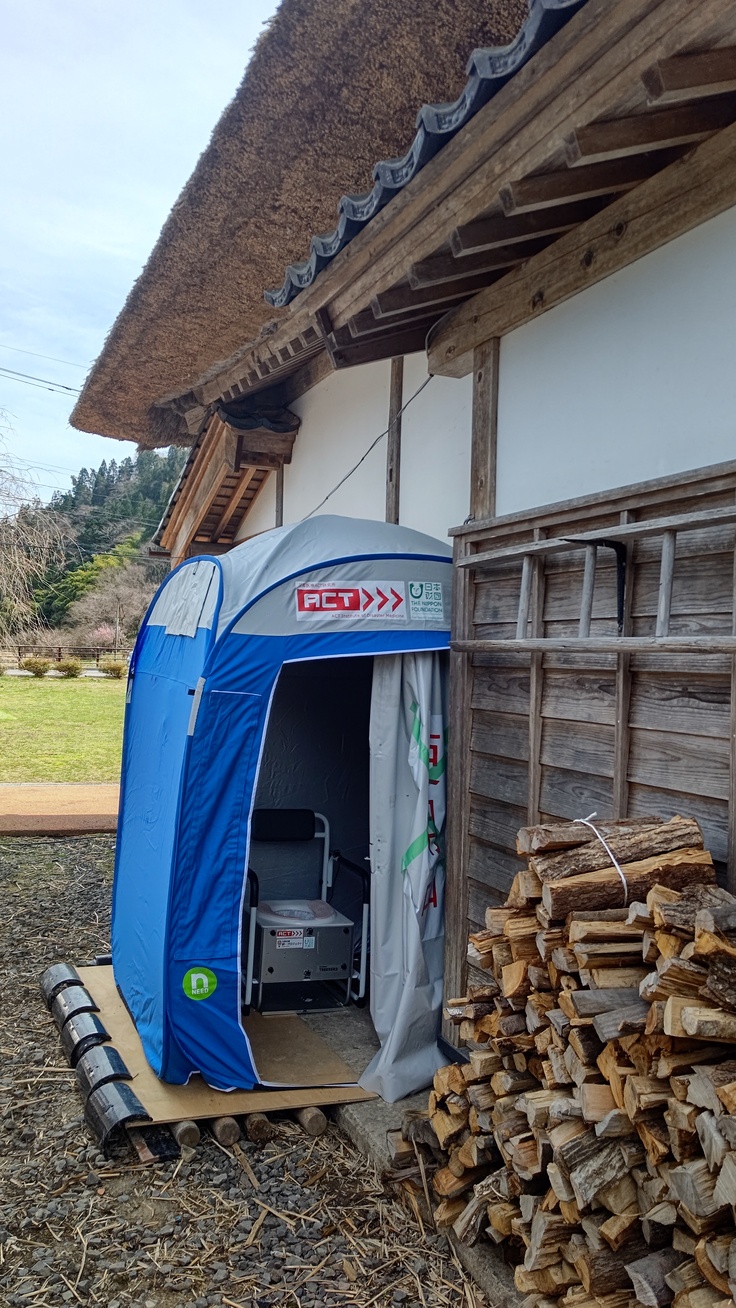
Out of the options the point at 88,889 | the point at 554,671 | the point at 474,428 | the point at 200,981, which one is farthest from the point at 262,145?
the point at 88,889

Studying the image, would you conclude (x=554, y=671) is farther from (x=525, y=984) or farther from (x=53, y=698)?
(x=53, y=698)

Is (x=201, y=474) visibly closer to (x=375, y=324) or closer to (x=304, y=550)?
(x=375, y=324)

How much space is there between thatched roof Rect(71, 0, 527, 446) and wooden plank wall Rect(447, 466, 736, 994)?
78.0 inches

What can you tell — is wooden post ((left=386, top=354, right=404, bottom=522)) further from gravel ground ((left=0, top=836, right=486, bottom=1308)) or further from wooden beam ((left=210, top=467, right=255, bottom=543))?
gravel ground ((left=0, top=836, right=486, bottom=1308))

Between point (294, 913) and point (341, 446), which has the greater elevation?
point (341, 446)

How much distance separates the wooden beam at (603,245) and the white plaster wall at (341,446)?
49.1 inches

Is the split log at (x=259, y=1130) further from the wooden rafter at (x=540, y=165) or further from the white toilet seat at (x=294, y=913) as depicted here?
the wooden rafter at (x=540, y=165)

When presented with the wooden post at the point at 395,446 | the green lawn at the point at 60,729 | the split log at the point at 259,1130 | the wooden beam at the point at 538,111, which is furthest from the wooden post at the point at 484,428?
the green lawn at the point at 60,729

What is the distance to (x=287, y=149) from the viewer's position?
175 inches

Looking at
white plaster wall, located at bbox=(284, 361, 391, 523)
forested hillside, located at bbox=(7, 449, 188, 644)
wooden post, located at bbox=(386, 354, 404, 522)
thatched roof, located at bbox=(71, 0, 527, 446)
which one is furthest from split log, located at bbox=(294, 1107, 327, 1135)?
forested hillside, located at bbox=(7, 449, 188, 644)

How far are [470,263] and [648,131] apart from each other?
3.66 feet

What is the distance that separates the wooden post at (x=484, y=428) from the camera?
404cm

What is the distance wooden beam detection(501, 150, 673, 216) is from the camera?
3025 millimetres

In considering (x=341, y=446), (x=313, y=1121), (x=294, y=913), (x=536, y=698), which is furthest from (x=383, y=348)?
(x=313, y=1121)
